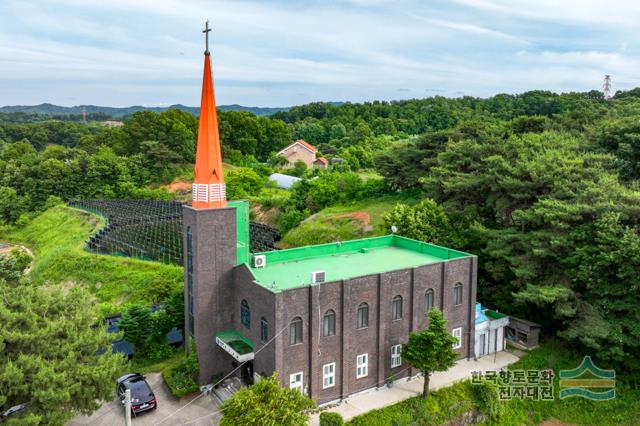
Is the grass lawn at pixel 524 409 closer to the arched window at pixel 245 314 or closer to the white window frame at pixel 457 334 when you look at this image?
the white window frame at pixel 457 334

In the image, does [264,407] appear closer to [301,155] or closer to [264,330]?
[264,330]

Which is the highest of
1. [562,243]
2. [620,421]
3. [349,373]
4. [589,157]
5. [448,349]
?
[589,157]

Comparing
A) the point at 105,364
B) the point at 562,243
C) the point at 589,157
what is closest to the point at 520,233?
the point at 562,243

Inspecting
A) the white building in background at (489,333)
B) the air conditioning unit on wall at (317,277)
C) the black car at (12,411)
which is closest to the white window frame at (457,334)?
the white building in background at (489,333)

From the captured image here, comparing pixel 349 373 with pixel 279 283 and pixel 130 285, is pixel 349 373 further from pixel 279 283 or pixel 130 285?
pixel 130 285

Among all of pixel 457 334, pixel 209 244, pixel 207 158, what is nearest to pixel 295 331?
pixel 209 244

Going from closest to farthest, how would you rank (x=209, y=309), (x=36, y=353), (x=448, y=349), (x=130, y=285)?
(x=36, y=353) < (x=448, y=349) < (x=209, y=309) < (x=130, y=285)
